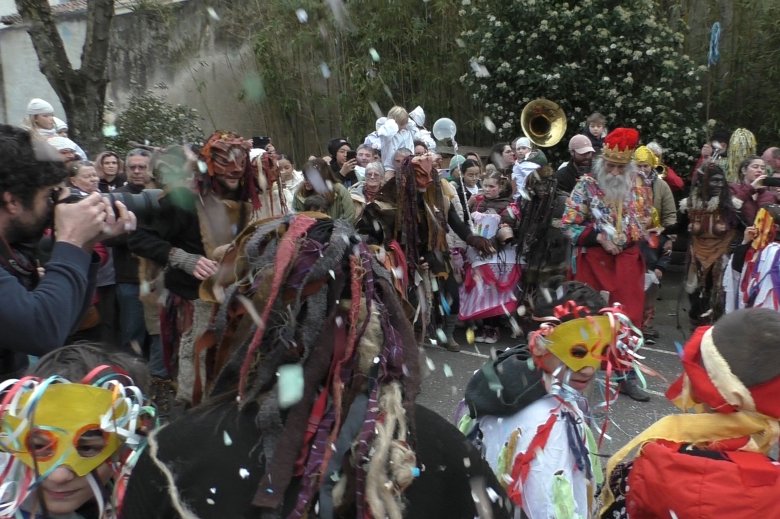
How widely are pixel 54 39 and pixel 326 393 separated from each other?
6597 millimetres

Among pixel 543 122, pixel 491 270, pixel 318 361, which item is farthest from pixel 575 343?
pixel 543 122

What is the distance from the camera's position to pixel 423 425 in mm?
1601

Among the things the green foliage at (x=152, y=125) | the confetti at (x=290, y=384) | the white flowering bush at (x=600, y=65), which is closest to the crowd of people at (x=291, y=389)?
the confetti at (x=290, y=384)

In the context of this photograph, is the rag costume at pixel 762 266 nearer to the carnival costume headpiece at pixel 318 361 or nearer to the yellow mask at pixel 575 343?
the yellow mask at pixel 575 343

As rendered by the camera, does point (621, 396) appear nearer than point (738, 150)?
Yes

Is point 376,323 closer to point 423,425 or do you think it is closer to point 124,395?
point 423,425

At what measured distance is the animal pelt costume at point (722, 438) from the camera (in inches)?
74.9

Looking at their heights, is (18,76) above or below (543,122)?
above

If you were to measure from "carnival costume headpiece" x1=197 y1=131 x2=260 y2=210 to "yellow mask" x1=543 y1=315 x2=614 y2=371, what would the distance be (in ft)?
7.16

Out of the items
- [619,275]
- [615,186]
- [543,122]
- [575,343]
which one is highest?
[543,122]

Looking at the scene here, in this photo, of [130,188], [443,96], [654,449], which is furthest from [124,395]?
[443,96]

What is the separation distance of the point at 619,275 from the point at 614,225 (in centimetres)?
→ 42

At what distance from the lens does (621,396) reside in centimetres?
591

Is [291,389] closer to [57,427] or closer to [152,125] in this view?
[57,427]
